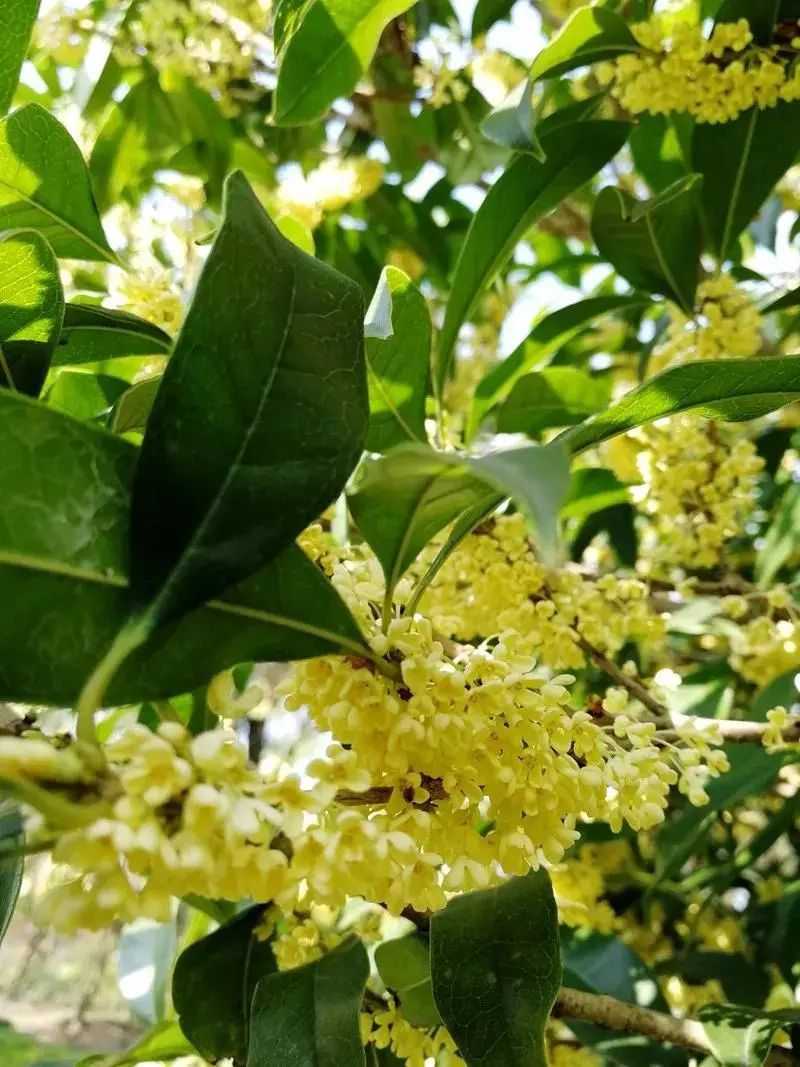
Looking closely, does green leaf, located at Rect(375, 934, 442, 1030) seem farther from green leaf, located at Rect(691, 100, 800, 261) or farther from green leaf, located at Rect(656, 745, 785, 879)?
green leaf, located at Rect(691, 100, 800, 261)

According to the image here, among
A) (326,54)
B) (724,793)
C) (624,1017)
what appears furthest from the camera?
(724,793)

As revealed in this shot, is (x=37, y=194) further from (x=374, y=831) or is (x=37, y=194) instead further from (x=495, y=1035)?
(x=495, y=1035)

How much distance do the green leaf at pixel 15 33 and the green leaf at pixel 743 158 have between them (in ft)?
3.69

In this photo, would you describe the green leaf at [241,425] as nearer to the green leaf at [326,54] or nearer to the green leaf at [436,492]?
the green leaf at [436,492]

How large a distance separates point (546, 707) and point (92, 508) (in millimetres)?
359

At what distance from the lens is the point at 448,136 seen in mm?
2268

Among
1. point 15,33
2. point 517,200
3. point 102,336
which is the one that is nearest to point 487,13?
point 517,200

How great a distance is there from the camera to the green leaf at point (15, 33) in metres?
1.06

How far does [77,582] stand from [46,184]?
0.76 m

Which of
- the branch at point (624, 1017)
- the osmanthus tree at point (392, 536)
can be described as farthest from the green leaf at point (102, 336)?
the branch at point (624, 1017)

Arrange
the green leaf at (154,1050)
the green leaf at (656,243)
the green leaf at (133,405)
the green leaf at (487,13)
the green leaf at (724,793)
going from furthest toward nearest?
the green leaf at (487,13) → the green leaf at (656,243) → the green leaf at (724,793) → the green leaf at (154,1050) → the green leaf at (133,405)

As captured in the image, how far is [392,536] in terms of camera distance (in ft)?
2.35

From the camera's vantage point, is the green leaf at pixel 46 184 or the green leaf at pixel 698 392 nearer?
the green leaf at pixel 698 392

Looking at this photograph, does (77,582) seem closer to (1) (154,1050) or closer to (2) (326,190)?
(1) (154,1050)
